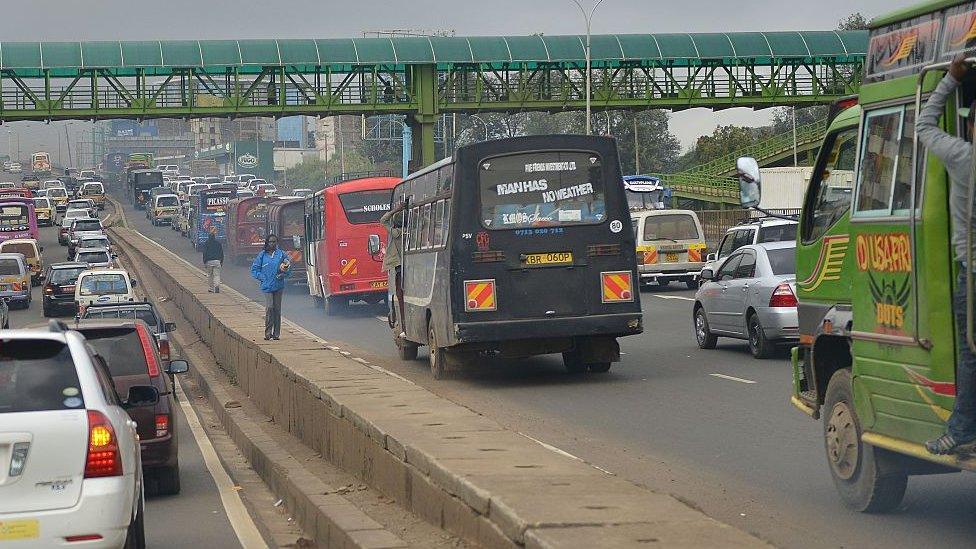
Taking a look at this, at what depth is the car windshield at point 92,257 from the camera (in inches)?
2105

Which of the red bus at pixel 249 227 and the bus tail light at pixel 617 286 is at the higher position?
the red bus at pixel 249 227

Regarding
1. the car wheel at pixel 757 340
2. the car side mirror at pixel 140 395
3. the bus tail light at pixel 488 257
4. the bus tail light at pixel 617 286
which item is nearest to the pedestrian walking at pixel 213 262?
the car wheel at pixel 757 340

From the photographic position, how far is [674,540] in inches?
234

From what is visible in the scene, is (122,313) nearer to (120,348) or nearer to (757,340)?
(757,340)

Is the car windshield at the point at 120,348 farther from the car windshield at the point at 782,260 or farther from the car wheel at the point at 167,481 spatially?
the car windshield at the point at 782,260

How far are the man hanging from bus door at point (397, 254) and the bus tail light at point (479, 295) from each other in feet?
15.0

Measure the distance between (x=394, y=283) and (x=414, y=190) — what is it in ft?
6.94

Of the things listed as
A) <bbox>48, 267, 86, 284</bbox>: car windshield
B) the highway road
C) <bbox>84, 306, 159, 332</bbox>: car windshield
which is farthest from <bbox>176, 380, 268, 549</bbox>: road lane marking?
<bbox>48, 267, 86, 284</bbox>: car windshield

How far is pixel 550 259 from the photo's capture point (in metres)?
18.7

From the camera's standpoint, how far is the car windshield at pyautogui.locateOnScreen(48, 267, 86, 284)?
4445cm

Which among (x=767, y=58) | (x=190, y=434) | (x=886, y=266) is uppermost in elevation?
(x=767, y=58)

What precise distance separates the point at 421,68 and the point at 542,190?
4776cm

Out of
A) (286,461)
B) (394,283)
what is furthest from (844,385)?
(394,283)

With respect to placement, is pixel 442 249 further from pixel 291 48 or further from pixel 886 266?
pixel 291 48
